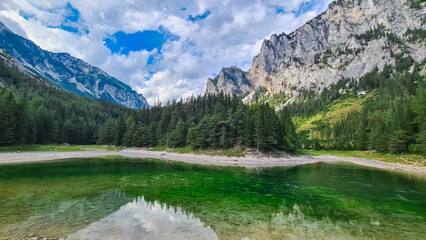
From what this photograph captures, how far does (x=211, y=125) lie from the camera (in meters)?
76.9

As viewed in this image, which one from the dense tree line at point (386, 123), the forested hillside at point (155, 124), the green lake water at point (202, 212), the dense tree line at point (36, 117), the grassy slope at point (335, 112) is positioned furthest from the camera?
the grassy slope at point (335, 112)

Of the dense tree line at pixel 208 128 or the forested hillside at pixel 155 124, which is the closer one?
the forested hillside at pixel 155 124

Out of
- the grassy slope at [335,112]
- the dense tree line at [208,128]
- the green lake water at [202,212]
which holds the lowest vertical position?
the green lake water at [202,212]

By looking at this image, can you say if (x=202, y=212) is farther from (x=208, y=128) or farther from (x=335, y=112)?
(x=335, y=112)

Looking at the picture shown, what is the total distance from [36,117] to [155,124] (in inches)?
2181

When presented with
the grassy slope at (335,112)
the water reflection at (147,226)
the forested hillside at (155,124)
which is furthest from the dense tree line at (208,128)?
the grassy slope at (335,112)

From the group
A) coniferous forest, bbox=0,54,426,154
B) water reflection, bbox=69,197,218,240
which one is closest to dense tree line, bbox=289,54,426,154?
coniferous forest, bbox=0,54,426,154

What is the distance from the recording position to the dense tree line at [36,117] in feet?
210

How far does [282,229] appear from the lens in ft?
41.9

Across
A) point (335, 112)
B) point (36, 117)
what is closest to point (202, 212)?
point (36, 117)

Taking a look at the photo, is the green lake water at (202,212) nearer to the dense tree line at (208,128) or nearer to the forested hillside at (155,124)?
the dense tree line at (208,128)

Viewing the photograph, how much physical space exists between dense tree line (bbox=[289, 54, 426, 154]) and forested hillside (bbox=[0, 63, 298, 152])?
3252cm

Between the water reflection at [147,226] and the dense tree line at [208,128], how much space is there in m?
57.0

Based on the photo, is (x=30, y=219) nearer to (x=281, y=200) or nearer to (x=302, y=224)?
(x=302, y=224)
